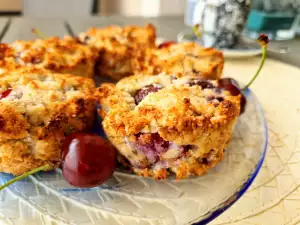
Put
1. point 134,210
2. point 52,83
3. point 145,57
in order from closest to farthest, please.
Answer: point 134,210, point 52,83, point 145,57

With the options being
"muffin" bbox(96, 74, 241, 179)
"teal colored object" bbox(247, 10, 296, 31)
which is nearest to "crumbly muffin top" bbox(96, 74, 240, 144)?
"muffin" bbox(96, 74, 241, 179)

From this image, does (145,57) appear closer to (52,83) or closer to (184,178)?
(52,83)

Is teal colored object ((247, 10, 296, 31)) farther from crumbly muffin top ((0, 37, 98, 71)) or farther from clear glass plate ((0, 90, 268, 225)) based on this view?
clear glass plate ((0, 90, 268, 225))

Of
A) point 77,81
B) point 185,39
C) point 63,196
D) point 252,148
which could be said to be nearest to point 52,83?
point 77,81

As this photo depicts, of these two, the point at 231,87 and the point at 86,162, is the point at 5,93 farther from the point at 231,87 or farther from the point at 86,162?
the point at 231,87

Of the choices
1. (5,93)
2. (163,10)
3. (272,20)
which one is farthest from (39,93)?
(163,10)

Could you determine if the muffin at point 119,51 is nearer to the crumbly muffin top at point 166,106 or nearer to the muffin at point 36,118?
the crumbly muffin top at point 166,106
